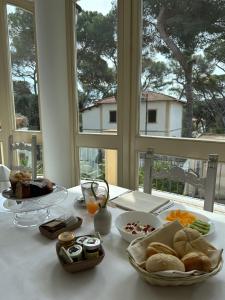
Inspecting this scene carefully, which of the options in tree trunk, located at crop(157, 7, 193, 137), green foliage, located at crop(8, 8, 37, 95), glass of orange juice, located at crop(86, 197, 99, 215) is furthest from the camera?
green foliage, located at crop(8, 8, 37, 95)

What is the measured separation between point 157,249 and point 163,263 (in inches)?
2.9

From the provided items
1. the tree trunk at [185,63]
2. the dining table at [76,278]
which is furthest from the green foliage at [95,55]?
the dining table at [76,278]

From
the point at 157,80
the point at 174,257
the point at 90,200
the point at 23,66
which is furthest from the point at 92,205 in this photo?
the point at 23,66

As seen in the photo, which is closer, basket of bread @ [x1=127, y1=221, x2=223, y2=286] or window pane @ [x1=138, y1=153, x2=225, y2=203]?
basket of bread @ [x1=127, y1=221, x2=223, y2=286]

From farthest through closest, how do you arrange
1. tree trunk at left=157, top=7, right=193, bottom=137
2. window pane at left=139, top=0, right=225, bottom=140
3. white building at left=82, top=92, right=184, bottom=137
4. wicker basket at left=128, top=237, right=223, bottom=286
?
1. white building at left=82, top=92, right=184, bottom=137
2. tree trunk at left=157, top=7, right=193, bottom=137
3. window pane at left=139, top=0, right=225, bottom=140
4. wicker basket at left=128, top=237, right=223, bottom=286

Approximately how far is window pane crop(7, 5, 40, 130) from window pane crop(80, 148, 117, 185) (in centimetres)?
70

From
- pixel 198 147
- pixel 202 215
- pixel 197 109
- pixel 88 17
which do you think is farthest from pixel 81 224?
pixel 88 17

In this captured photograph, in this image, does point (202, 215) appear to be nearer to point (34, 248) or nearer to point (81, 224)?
point (81, 224)

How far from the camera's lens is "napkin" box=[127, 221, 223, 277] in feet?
2.35

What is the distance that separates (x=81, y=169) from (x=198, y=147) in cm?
117

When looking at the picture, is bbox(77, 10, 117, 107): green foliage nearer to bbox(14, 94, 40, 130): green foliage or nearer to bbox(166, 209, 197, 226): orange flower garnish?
bbox(14, 94, 40, 130): green foliage

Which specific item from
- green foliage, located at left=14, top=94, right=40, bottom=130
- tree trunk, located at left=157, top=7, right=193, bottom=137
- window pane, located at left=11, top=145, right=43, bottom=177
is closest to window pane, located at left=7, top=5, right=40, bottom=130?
green foliage, located at left=14, top=94, right=40, bottom=130

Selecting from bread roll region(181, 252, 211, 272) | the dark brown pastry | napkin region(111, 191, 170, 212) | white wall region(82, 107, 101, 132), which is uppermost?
white wall region(82, 107, 101, 132)

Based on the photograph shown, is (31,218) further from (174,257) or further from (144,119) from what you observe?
(144,119)
